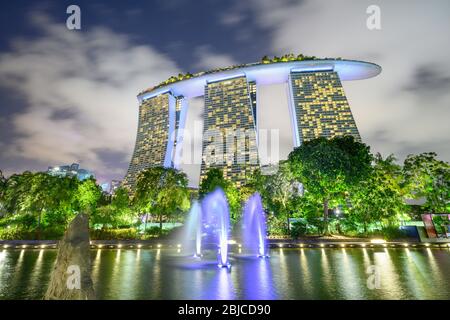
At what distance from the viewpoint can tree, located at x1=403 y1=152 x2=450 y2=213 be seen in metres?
35.0

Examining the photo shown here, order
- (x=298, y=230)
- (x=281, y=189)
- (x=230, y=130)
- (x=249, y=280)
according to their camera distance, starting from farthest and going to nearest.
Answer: (x=230, y=130) → (x=281, y=189) → (x=298, y=230) → (x=249, y=280)

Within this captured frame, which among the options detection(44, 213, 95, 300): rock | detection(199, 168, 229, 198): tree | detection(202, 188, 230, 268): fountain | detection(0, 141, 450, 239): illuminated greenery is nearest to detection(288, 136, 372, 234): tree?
detection(0, 141, 450, 239): illuminated greenery

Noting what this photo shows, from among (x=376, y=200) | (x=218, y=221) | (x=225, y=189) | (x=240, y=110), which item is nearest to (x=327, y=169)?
(x=376, y=200)

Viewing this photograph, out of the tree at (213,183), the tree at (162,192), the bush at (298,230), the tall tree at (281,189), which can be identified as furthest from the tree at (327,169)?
the tree at (213,183)

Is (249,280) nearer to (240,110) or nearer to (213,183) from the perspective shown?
(213,183)

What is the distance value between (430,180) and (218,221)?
29.9 metres

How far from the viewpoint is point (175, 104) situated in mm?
135500

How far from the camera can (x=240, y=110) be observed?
109m

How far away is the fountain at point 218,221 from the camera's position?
49.0 ft

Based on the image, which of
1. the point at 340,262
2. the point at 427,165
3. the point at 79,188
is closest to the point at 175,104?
the point at 79,188

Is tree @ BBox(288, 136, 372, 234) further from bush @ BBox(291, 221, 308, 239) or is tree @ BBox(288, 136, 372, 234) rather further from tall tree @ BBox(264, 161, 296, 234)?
tall tree @ BBox(264, 161, 296, 234)
